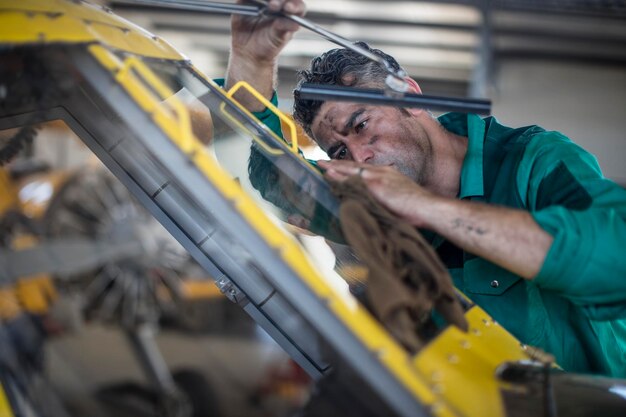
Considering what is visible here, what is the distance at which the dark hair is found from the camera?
91.6 inches

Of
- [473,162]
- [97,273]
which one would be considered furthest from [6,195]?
[473,162]

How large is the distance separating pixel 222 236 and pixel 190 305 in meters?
7.47

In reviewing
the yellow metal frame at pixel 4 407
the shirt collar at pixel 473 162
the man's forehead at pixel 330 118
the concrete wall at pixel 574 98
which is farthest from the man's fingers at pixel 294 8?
the concrete wall at pixel 574 98

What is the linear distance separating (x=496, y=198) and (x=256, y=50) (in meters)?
0.85

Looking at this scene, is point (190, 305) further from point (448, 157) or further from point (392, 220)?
point (392, 220)

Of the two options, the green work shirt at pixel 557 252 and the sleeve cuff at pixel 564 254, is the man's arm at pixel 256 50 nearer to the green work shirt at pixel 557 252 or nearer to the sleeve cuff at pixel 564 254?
the green work shirt at pixel 557 252

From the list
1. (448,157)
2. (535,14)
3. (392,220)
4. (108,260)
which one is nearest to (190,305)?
(108,260)

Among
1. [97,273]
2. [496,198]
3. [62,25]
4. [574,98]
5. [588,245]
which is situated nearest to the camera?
[62,25]

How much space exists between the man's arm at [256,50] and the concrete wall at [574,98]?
705 centimetres

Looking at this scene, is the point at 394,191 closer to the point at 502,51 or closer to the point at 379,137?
the point at 379,137

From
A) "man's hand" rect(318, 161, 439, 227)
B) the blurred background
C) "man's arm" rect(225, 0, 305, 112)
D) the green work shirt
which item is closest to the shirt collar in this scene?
the green work shirt

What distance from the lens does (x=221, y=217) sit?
1.30 meters

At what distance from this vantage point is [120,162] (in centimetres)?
185

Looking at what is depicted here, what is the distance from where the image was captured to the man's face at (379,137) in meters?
2.25
